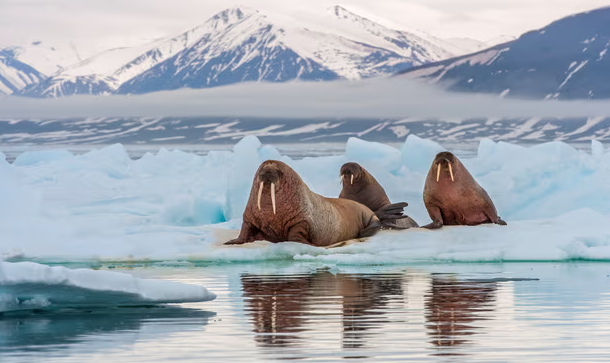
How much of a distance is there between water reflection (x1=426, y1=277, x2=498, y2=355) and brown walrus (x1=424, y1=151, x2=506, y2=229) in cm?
476

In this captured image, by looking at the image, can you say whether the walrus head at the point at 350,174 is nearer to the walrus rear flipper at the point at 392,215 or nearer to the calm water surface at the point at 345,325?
the walrus rear flipper at the point at 392,215

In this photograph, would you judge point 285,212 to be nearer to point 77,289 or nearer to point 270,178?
point 270,178

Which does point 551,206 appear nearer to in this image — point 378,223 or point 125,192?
point 378,223

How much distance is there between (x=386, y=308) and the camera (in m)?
9.52

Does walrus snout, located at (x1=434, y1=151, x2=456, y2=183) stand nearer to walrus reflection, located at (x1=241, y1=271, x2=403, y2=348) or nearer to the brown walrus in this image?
the brown walrus

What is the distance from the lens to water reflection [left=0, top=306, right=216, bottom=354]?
7707 mm

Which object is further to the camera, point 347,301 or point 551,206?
point 551,206

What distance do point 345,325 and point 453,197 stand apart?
8595 millimetres

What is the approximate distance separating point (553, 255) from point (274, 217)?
132 inches

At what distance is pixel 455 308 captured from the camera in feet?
31.2

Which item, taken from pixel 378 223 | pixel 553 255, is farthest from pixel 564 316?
pixel 378 223

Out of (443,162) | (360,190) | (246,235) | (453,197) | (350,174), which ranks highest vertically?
(443,162)

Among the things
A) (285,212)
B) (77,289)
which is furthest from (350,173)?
(77,289)

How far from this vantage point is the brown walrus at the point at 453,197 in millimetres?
16812
